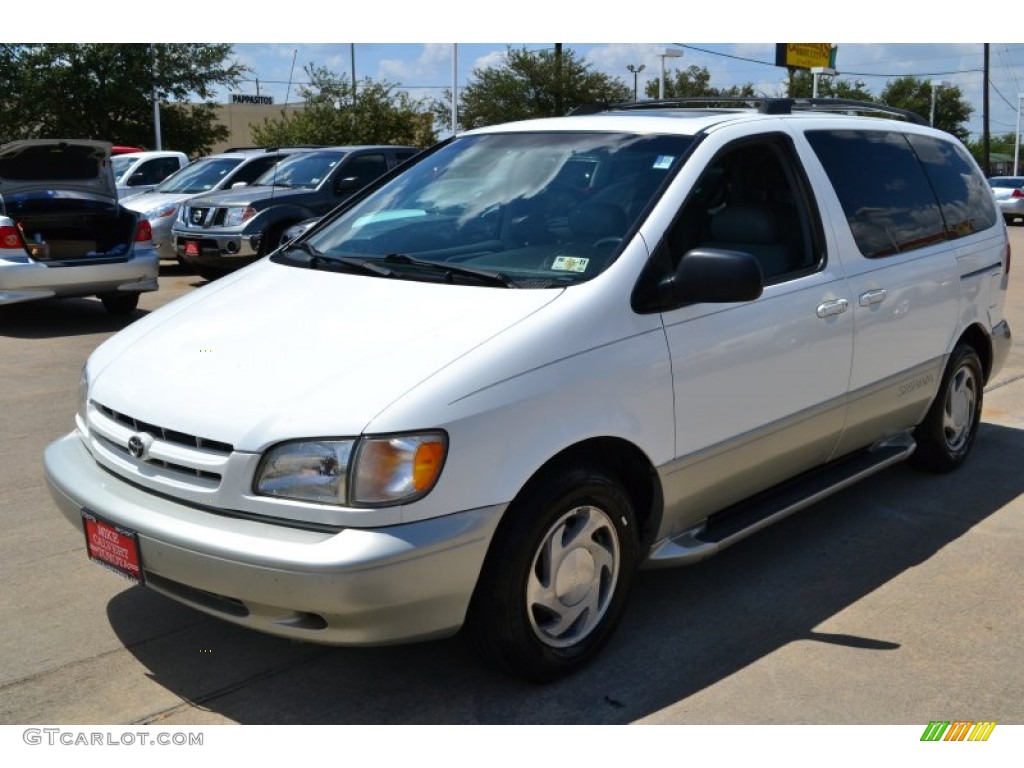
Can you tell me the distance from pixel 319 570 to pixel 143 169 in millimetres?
17130

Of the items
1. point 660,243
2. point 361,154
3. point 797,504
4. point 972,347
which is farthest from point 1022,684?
point 361,154

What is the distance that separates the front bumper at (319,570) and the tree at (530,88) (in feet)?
111

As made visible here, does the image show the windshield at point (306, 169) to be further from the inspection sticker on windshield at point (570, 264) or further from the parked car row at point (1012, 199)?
the parked car row at point (1012, 199)

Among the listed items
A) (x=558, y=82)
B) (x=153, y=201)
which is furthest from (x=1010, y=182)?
(x=153, y=201)

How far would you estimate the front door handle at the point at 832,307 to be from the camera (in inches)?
172

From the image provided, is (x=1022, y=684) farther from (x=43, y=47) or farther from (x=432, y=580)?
(x=43, y=47)

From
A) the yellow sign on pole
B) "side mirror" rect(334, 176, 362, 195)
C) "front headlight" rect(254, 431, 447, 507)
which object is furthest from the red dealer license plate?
the yellow sign on pole

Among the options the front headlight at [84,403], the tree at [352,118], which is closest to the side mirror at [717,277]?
the front headlight at [84,403]

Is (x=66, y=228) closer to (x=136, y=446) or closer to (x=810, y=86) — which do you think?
(x=136, y=446)

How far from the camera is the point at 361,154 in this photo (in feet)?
45.8

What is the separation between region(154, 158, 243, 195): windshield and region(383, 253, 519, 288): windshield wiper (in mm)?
11812

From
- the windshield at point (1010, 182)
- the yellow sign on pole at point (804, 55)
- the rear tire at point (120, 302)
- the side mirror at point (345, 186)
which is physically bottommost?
the rear tire at point (120, 302)

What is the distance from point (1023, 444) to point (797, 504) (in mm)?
2829

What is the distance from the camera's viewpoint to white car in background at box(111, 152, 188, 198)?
18.0 meters
